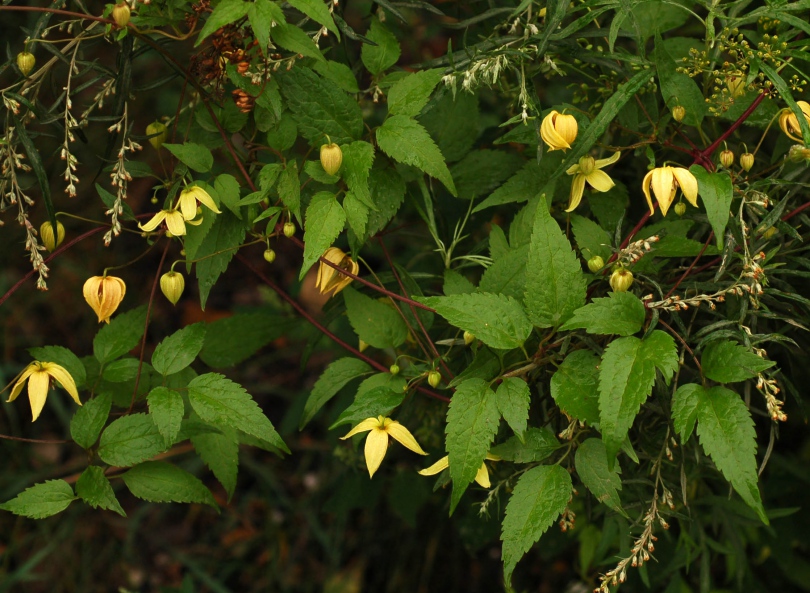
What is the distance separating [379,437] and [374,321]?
26cm

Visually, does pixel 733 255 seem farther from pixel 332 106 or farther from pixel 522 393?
pixel 332 106

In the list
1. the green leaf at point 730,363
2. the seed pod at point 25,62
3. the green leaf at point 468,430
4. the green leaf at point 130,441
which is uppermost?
the seed pod at point 25,62

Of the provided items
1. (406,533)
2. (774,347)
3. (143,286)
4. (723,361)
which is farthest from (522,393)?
(143,286)

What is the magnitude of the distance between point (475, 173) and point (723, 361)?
601 millimetres

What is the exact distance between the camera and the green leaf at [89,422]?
1.29 m

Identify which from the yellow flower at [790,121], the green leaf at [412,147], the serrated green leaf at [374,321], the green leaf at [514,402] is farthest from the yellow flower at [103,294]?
the yellow flower at [790,121]

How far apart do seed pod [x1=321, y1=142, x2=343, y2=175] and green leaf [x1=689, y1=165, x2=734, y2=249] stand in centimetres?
51

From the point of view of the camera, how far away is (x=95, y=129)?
3186mm

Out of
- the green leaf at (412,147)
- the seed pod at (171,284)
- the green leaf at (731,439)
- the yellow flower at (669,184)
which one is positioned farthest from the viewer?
the seed pod at (171,284)

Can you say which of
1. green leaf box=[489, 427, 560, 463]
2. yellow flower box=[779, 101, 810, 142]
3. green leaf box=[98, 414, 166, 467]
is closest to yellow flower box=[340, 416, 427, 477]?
green leaf box=[489, 427, 560, 463]

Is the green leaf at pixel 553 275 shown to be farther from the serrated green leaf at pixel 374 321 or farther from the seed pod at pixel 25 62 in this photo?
the seed pod at pixel 25 62

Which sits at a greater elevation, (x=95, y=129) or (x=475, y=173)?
(x=475, y=173)

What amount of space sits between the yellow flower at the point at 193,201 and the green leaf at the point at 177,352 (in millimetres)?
215

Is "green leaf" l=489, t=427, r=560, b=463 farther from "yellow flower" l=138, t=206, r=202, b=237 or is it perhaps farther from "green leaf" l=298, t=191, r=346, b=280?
"yellow flower" l=138, t=206, r=202, b=237
